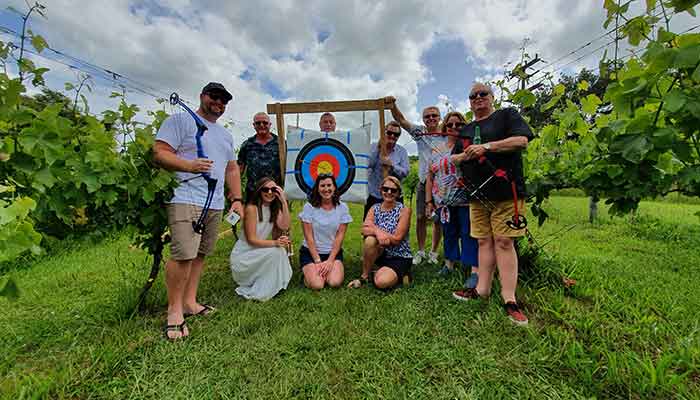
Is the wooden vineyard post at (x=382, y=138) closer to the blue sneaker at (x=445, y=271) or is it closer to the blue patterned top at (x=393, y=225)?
the blue patterned top at (x=393, y=225)

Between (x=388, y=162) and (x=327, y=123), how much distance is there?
930 millimetres

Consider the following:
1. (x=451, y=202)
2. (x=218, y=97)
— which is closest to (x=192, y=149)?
(x=218, y=97)

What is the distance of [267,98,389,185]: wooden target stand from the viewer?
11.7ft

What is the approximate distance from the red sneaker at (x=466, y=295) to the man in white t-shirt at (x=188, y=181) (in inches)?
81.6

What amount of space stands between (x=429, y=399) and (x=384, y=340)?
0.54m

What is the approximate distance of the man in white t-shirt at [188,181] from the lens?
2.20 m

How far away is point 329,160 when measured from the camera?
3.92 m

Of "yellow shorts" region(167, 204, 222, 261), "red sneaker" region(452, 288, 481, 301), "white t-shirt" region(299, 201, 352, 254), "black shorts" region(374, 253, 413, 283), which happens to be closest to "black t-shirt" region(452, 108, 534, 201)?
"red sneaker" region(452, 288, 481, 301)

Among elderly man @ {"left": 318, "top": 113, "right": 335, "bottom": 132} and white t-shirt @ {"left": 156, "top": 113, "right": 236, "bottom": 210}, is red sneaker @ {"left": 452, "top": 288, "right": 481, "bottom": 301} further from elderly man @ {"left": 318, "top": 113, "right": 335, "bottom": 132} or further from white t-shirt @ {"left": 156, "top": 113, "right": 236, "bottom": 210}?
elderly man @ {"left": 318, "top": 113, "right": 335, "bottom": 132}

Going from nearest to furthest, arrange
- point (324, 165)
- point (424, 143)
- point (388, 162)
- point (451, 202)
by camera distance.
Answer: point (451, 202)
point (424, 143)
point (388, 162)
point (324, 165)

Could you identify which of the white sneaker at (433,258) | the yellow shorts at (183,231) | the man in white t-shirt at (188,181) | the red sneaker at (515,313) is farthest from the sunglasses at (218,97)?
the white sneaker at (433,258)

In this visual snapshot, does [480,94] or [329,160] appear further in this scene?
[329,160]

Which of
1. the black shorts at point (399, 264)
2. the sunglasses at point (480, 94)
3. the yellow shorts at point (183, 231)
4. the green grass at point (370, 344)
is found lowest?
the green grass at point (370, 344)

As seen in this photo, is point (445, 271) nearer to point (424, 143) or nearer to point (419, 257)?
point (419, 257)
